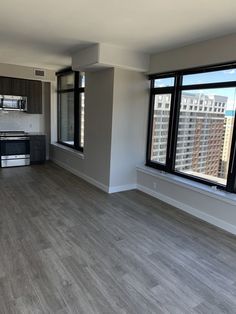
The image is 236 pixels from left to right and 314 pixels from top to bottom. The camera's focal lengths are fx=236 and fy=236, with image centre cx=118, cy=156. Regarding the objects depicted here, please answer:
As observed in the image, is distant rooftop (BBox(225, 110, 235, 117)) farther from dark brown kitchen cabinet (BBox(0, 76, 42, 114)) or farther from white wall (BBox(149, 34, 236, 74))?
dark brown kitchen cabinet (BBox(0, 76, 42, 114))

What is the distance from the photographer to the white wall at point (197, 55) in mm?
3217

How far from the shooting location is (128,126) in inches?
184

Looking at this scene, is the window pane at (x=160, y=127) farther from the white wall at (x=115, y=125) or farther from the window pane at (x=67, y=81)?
the window pane at (x=67, y=81)

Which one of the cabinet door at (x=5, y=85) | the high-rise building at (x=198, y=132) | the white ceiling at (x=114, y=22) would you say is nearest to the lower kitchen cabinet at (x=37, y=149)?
the cabinet door at (x=5, y=85)

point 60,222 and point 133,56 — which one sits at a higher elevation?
point 133,56

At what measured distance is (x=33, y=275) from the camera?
2.29 meters

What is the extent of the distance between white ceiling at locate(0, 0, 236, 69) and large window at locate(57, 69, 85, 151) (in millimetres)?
1623

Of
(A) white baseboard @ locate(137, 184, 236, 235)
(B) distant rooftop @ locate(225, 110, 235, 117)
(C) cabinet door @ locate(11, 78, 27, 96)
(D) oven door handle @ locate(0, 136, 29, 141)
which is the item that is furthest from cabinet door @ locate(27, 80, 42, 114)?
(B) distant rooftop @ locate(225, 110, 235, 117)

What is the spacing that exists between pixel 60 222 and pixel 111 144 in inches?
69.9

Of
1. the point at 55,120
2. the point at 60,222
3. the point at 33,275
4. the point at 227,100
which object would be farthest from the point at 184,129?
the point at 55,120

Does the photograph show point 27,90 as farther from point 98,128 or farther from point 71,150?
point 98,128

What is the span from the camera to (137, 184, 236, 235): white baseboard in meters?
3.34

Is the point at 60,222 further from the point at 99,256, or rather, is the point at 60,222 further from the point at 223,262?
the point at 223,262

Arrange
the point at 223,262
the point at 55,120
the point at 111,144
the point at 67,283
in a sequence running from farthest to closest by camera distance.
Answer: the point at 55,120, the point at 111,144, the point at 223,262, the point at 67,283
